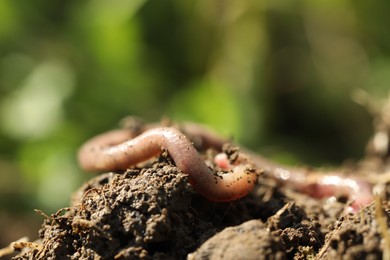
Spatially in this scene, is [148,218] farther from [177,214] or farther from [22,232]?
[22,232]

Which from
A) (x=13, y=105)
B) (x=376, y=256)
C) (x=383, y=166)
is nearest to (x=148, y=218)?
(x=376, y=256)

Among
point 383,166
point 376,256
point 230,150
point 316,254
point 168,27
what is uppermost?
point 168,27

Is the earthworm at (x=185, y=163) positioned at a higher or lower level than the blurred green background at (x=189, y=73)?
lower

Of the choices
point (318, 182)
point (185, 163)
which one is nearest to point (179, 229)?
point (185, 163)

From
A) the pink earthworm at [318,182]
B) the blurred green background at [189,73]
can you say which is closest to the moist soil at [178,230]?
the pink earthworm at [318,182]

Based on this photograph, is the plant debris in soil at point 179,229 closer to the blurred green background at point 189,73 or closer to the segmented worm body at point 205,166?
the segmented worm body at point 205,166

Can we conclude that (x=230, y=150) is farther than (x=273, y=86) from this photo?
No
